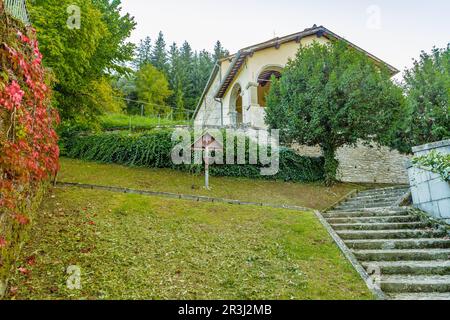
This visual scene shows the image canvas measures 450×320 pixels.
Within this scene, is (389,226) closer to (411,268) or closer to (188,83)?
(411,268)

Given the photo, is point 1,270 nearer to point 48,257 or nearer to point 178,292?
point 48,257

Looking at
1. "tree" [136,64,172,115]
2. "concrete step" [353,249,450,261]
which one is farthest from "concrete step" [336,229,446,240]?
"tree" [136,64,172,115]

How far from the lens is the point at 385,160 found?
14.9 meters

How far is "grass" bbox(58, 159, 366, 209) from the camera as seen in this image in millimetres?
9523

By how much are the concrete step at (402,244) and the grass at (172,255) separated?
0.62 metres

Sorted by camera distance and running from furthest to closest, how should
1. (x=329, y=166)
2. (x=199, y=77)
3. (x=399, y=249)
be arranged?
(x=199, y=77)
(x=329, y=166)
(x=399, y=249)

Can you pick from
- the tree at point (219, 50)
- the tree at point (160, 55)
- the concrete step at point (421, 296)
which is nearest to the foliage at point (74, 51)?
the concrete step at point (421, 296)

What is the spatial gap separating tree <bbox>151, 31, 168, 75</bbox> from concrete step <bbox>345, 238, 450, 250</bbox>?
40.6m

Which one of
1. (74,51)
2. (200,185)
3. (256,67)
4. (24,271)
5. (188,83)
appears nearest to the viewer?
(24,271)

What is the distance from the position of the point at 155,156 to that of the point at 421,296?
9.74 m

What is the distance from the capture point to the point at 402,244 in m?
5.68

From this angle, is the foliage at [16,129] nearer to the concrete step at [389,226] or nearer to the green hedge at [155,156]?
the concrete step at [389,226]

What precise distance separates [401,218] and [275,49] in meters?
11.6

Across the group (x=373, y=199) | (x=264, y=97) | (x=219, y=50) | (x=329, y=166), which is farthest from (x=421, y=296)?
(x=219, y=50)
